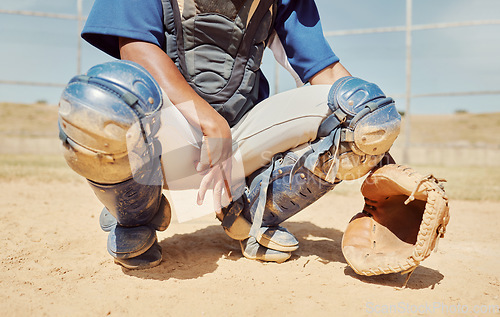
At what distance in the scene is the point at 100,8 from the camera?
1384 millimetres

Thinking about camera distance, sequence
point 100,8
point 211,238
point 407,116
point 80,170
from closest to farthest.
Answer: point 80,170
point 100,8
point 211,238
point 407,116

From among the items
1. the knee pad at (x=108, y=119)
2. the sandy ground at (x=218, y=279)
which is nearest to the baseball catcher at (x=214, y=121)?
the knee pad at (x=108, y=119)

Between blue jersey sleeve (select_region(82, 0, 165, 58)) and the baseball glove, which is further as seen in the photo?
blue jersey sleeve (select_region(82, 0, 165, 58))

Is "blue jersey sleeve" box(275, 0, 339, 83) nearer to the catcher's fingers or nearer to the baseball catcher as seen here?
the baseball catcher

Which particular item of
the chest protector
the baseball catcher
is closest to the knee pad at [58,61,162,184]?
the baseball catcher

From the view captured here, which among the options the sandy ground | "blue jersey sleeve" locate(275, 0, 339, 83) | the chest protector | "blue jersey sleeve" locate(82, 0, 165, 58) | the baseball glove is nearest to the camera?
the sandy ground

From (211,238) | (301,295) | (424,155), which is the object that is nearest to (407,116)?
(424,155)

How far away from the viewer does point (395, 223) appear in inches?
55.4

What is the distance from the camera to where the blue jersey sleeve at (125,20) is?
1349 millimetres

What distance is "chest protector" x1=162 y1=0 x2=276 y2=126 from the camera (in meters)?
1.50

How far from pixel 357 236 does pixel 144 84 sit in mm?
904

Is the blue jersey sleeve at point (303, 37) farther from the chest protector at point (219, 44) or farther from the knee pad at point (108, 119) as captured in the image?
the knee pad at point (108, 119)

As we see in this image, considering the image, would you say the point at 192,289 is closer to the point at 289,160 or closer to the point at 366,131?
the point at 289,160

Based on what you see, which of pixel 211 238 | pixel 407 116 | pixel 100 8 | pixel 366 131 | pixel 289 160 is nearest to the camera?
pixel 366 131
